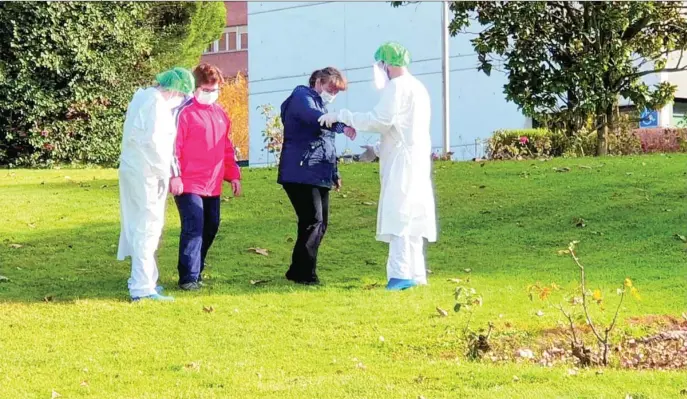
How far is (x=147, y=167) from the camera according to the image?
25.7 feet

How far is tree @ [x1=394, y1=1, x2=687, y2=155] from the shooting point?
19.2 m

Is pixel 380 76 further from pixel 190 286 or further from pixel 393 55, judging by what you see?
pixel 190 286

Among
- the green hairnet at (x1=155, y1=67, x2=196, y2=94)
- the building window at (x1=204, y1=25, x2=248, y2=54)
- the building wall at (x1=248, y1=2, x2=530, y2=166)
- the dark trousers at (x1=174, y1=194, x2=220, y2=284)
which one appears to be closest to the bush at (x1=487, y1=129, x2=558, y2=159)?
the building wall at (x1=248, y1=2, x2=530, y2=166)

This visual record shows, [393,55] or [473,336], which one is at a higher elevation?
[393,55]

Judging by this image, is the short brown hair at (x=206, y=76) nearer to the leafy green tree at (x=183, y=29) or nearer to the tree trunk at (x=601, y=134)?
the tree trunk at (x=601, y=134)

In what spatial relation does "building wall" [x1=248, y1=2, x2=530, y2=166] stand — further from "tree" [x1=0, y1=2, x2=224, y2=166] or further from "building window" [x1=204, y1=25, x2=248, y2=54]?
"building window" [x1=204, y1=25, x2=248, y2=54]

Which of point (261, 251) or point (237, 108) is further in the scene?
point (237, 108)

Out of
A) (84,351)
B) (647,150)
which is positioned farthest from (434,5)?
(84,351)

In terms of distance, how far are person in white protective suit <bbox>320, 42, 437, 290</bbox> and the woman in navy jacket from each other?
0.26 m

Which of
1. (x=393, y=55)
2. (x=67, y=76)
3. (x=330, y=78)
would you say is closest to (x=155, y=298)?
(x=330, y=78)

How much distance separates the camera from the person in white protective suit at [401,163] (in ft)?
27.2

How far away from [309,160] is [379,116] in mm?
730

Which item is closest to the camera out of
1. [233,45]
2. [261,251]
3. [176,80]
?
[176,80]

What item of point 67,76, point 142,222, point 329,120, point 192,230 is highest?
point 67,76
